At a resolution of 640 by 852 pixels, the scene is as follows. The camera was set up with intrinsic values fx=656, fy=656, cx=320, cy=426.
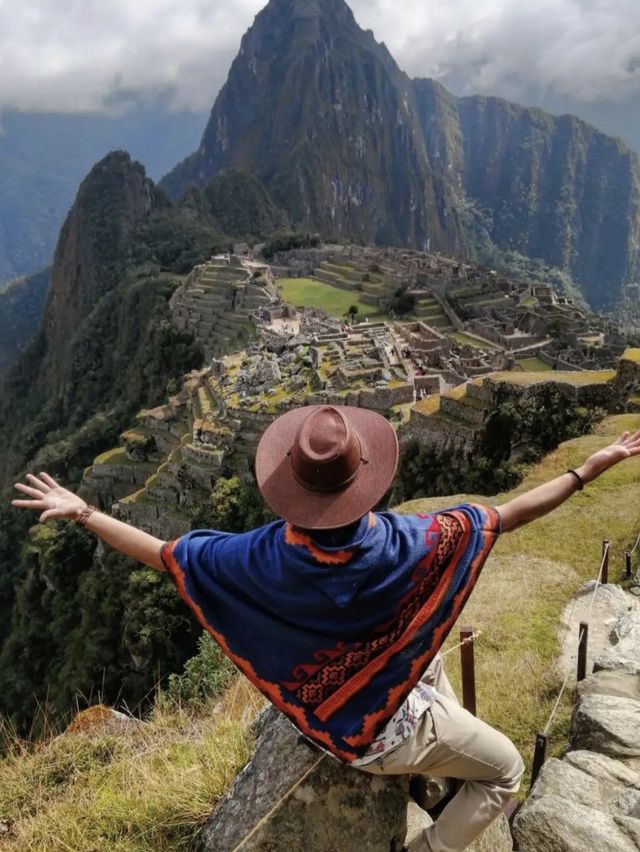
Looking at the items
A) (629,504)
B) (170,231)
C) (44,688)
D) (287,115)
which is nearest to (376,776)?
(629,504)

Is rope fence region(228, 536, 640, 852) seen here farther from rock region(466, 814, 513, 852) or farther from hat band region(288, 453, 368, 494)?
hat band region(288, 453, 368, 494)

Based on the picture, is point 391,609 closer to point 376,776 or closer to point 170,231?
point 376,776

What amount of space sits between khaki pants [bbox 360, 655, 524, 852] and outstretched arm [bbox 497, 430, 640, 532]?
0.92 metres

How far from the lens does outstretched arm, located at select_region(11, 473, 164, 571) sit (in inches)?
118

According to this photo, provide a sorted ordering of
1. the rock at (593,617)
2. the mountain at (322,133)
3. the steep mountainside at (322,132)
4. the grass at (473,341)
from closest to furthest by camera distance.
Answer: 1. the rock at (593,617)
2. the grass at (473,341)
3. the mountain at (322,133)
4. the steep mountainside at (322,132)

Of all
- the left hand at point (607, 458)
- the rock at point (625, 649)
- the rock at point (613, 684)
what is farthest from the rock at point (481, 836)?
the rock at point (625, 649)

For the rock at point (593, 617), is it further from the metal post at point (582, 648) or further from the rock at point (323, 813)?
the rock at point (323, 813)

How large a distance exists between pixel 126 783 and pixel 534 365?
33612mm

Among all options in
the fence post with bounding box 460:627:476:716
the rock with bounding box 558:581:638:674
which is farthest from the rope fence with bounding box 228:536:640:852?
the rock with bounding box 558:581:638:674

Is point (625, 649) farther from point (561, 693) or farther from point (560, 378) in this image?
point (560, 378)

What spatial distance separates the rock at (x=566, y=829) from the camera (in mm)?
3066

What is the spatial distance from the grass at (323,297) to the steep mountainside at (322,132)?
246ft

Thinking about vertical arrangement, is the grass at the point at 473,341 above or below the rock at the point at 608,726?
above

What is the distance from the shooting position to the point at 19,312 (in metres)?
122
